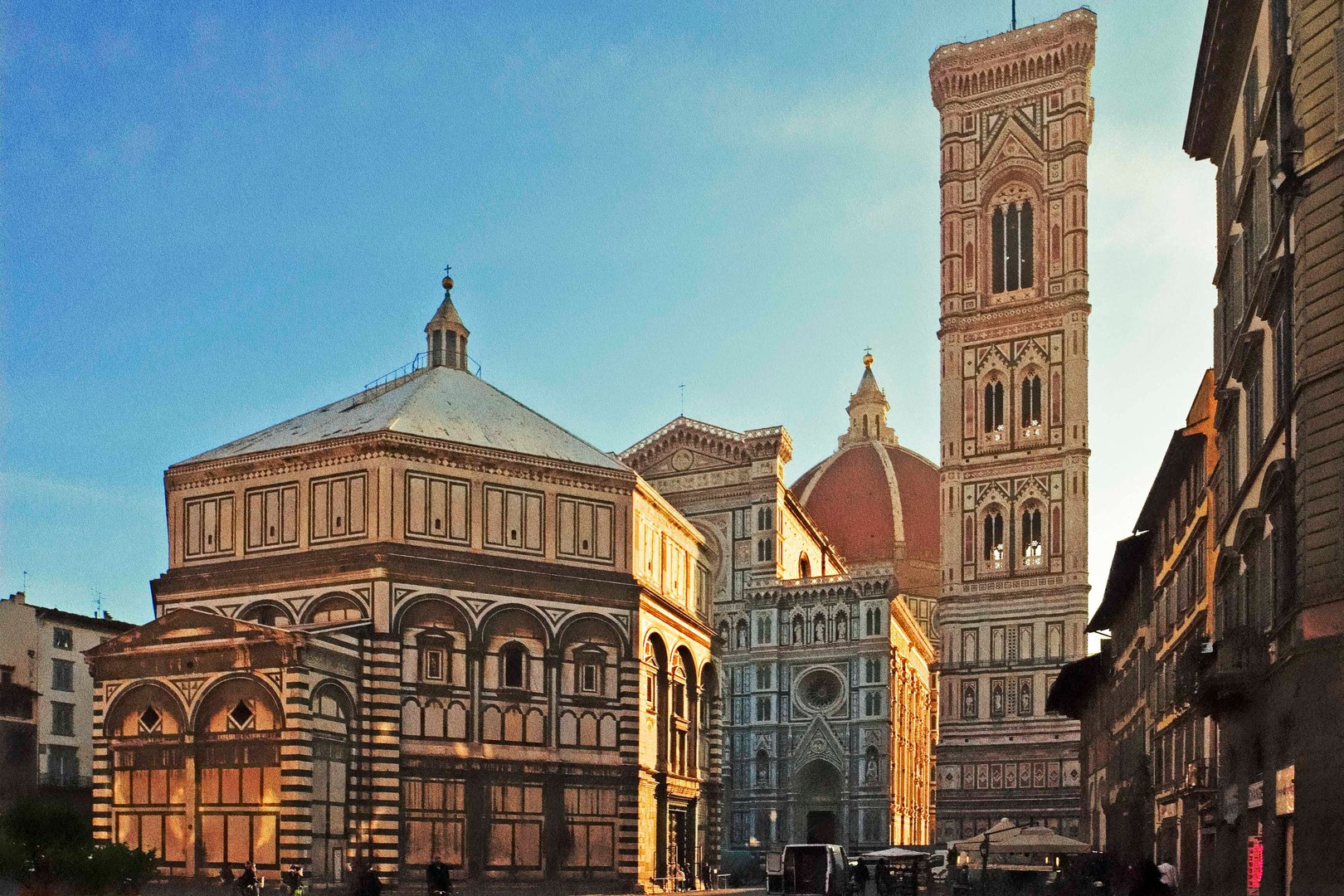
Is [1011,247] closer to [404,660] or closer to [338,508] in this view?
[338,508]

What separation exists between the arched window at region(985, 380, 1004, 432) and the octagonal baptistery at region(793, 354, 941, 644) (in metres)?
31.8

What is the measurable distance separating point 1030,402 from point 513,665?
A: 46.9 m

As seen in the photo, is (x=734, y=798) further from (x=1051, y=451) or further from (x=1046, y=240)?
(x=1046, y=240)

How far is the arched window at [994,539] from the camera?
85.2 meters

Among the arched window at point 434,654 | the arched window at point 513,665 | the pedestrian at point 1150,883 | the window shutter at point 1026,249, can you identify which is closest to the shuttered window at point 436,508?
the arched window at point 434,654

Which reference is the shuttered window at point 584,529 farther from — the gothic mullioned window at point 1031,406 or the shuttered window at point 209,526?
the gothic mullioned window at point 1031,406

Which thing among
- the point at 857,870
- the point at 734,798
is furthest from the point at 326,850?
the point at 734,798

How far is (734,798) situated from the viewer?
85.8 metres

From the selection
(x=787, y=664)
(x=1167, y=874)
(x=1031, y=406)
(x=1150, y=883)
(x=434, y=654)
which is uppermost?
(x=1031, y=406)

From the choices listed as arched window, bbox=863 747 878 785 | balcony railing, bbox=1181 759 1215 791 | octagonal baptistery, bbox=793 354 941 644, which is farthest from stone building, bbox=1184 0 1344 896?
octagonal baptistery, bbox=793 354 941 644

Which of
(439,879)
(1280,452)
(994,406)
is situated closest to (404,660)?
(439,879)

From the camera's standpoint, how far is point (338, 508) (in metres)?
46.2

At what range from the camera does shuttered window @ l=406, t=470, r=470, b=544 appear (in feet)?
150

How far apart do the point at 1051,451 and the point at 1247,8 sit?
61650 mm
